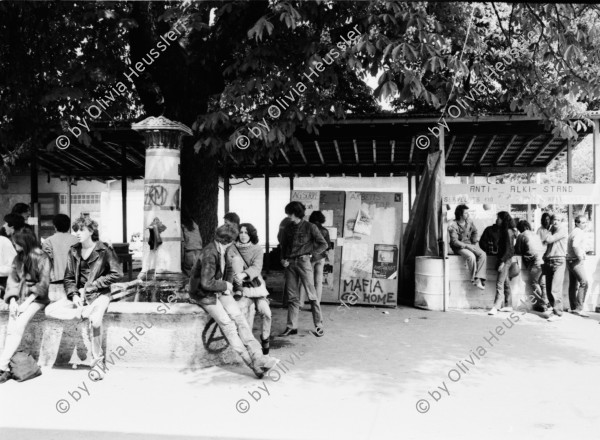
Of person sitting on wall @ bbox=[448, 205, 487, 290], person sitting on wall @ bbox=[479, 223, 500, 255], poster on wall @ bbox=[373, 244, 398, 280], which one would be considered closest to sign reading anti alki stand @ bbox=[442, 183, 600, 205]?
person sitting on wall @ bbox=[448, 205, 487, 290]

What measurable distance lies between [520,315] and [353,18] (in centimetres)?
550

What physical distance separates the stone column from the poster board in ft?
13.1

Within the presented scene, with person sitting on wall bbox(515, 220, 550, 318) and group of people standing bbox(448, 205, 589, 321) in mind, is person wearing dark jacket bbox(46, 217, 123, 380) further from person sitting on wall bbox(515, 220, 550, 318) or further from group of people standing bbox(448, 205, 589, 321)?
person sitting on wall bbox(515, 220, 550, 318)

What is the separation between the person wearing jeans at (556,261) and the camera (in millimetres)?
8820

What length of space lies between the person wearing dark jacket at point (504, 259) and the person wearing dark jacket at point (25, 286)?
6.83 metres

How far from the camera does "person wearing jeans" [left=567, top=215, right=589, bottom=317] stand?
8.94 meters

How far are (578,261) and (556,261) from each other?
1.40 feet

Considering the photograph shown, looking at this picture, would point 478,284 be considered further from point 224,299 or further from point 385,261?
point 224,299

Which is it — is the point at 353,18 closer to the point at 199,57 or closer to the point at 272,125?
the point at 272,125

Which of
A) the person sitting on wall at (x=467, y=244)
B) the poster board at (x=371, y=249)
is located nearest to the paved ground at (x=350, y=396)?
the person sitting on wall at (x=467, y=244)

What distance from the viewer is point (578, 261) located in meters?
8.99

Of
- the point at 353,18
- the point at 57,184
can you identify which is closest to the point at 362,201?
the point at 353,18

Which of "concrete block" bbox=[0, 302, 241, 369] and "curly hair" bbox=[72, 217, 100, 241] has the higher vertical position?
"curly hair" bbox=[72, 217, 100, 241]

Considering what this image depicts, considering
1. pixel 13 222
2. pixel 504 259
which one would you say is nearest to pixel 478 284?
pixel 504 259
